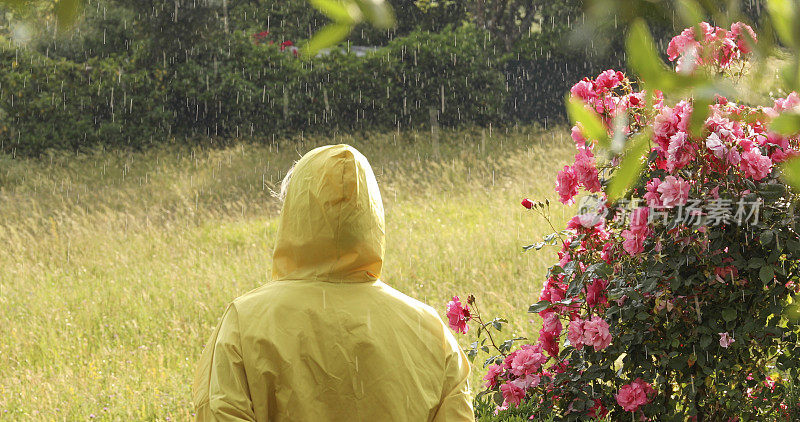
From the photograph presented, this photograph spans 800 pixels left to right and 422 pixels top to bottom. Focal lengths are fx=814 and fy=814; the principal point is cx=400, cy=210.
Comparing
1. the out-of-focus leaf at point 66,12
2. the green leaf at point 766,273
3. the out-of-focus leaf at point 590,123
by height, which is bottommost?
the green leaf at point 766,273

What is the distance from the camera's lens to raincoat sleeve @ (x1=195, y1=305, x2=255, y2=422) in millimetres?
2014

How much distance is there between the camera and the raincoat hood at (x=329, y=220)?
216 cm

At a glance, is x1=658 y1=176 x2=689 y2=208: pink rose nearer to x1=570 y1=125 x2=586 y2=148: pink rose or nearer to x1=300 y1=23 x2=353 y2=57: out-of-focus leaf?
x1=570 y1=125 x2=586 y2=148: pink rose

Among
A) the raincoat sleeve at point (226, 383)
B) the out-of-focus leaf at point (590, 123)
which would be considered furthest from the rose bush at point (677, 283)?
the out-of-focus leaf at point (590, 123)

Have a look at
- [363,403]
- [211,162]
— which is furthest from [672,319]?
[211,162]

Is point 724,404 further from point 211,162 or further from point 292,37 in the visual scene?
point 292,37

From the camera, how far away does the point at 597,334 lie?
3.34 meters

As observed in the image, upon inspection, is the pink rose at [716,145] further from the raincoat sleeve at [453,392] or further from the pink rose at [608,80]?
the raincoat sleeve at [453,392]

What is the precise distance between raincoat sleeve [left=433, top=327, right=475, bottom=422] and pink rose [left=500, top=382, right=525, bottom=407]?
1.28 metres

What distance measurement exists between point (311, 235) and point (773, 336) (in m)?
2.09

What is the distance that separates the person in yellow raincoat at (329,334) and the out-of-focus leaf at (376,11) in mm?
1164

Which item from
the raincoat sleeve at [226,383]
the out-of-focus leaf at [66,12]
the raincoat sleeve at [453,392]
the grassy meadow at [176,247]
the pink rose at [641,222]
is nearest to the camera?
the out-of-focus leaf at [66,12]

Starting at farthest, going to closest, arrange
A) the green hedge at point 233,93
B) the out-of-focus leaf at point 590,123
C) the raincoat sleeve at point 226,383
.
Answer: the green hedge at point 233,93 → the raincoat sleeve at point 226,383 → the out-of-focus leaf at point 590,123

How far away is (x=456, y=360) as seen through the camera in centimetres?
231
